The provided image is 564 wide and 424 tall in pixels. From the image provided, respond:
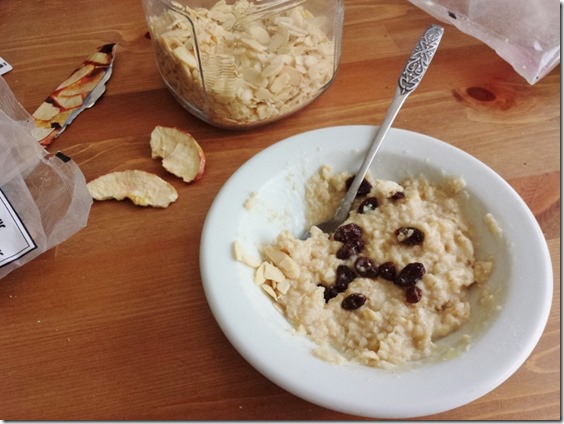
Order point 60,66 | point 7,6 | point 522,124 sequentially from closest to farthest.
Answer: point 522,124, point 60,66, point 7,6

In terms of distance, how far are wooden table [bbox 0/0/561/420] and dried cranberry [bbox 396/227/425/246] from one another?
18cm

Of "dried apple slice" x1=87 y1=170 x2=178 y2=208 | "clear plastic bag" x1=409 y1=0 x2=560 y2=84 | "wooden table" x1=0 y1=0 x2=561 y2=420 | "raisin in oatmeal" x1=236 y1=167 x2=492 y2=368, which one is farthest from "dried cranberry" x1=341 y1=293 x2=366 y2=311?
"clear plastic bag" x1=409 y1=0 x2=560 y2=84

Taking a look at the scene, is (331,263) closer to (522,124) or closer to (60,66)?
(522,124)

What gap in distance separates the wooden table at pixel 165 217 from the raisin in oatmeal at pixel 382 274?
8cm

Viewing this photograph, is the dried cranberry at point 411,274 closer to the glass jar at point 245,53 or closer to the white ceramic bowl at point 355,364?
the white ceramic bowl at point 355,364

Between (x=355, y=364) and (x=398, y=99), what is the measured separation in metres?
0.38

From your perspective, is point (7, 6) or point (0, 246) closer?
Answer: point (0, 246)

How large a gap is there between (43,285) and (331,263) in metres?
0.36

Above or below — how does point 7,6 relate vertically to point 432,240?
above

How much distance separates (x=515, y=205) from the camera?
0.66 m

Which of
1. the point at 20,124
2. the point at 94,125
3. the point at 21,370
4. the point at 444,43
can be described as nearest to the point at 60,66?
the point at 94,125

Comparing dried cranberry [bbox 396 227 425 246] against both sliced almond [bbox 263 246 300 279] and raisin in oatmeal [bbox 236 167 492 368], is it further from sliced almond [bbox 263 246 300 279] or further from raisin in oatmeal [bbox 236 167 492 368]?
sliced almond [bbox 263 246 300 279]

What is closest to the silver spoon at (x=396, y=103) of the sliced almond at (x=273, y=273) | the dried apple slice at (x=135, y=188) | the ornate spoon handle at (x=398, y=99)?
the ornate spoon handle at (x=398, y=99)

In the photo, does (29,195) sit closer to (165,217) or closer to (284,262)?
(165,217)
